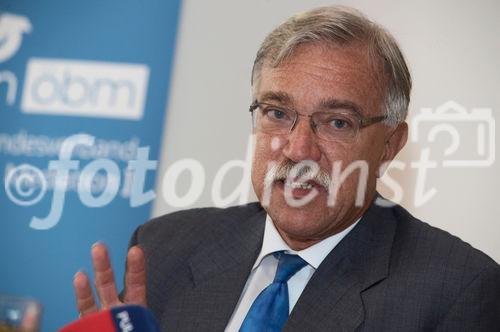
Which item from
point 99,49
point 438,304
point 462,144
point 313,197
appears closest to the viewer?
point 438,304

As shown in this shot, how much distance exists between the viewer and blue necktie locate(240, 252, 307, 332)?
1.65 m

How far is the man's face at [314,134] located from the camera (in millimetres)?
1716

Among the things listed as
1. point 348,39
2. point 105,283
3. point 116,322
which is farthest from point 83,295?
point 348,39

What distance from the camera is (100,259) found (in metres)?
1.38

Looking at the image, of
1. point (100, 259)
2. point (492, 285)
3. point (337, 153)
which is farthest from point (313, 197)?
point (100, 259)

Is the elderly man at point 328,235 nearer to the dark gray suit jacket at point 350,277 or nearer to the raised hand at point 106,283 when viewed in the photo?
the dark gray suit jacket at point 350,277

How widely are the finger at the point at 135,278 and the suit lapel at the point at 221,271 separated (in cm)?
35

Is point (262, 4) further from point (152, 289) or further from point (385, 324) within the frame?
point (385, 324)

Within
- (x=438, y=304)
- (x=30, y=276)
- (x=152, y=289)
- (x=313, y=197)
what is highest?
(x=313, y=197)

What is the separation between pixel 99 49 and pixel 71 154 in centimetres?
34

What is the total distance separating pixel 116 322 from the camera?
1.07 m

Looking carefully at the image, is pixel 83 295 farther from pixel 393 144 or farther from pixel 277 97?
pixel 393 144

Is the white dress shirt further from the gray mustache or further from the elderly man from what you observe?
the gray mustache

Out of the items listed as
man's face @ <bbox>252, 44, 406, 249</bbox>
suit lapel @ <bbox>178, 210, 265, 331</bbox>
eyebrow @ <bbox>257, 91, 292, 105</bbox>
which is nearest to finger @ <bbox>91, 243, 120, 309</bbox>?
suit lapel @ <bbox>178, 210, 265, 331</bbox>
